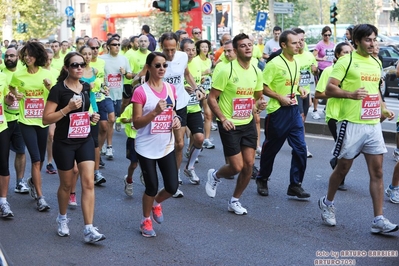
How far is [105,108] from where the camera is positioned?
11312 millimetres

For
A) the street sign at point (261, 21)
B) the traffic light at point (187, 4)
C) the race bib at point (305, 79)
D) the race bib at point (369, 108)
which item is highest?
the traffic light at point (187, 4)

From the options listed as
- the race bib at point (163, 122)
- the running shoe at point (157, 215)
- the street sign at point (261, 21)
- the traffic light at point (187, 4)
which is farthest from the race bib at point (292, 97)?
the street sign at point (261, 21)

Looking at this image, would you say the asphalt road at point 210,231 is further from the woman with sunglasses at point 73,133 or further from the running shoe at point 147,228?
the woman with sunglasses at point 73,133

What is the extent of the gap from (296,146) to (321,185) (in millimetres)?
988

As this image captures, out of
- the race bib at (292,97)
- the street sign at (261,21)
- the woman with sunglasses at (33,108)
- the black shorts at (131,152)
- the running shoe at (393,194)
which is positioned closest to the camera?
the running shoe at (393,194)

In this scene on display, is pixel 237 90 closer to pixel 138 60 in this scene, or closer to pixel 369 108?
pixel 369 108

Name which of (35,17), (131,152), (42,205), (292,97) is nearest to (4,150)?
(42,205)

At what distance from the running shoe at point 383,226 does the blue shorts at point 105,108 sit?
17.3 feet

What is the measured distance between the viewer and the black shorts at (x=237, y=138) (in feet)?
25.8

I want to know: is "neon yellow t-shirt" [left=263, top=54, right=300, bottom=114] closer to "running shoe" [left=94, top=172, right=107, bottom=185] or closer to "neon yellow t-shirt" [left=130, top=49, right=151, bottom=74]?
"running shoe" [left=94, top=172, right=107, bottom=185]

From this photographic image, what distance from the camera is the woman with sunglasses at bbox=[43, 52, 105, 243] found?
697 cm

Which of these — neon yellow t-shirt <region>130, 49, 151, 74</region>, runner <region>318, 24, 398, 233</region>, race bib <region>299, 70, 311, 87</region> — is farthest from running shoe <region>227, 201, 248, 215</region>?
neon yellow t-shirt <region>130, 49, 151, 74</region>

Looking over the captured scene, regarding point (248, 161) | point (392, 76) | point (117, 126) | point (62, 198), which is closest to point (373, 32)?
point (248, 161)

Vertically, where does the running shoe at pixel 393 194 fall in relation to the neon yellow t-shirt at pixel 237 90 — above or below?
below
